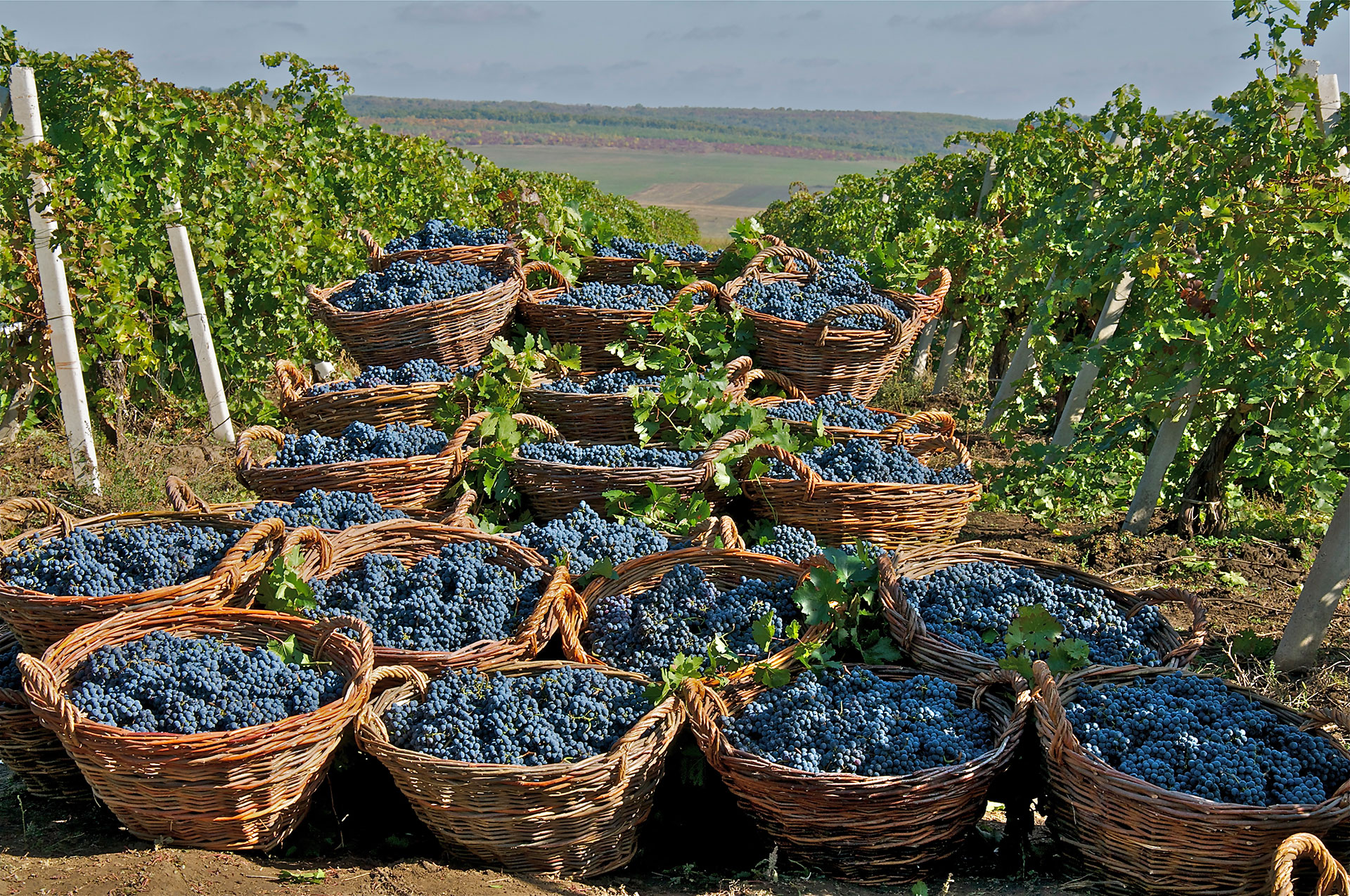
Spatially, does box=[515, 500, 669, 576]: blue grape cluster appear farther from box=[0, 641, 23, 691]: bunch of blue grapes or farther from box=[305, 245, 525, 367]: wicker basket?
box=[0, 641, 23, 691]: bunch of blue grapes

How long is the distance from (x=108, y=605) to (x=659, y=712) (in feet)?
4.95

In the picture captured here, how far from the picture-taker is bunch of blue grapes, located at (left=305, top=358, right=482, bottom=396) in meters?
4.21

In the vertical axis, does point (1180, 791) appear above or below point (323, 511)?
below

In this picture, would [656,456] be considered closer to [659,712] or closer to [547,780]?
[659,712]

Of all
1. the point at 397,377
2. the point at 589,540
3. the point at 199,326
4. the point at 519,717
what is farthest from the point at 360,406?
the point at 199,326

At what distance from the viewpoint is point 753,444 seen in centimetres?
379

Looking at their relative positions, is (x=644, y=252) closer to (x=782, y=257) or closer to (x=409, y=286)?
(x=782, y=257)

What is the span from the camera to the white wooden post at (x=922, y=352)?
8602 millimetres

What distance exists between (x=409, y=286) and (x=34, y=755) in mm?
2550

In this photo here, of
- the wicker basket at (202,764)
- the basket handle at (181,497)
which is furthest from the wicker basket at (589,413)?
the wicker basket at (202,764)

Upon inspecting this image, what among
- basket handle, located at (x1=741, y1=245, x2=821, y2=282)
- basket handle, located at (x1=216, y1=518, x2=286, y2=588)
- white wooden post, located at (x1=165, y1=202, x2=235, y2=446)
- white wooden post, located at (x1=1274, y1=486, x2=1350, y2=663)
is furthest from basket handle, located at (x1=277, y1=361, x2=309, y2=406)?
white wooden post, located at (x1=1274, y1=486, x2=1350, y2=663)

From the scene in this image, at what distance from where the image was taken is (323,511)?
3.38 m

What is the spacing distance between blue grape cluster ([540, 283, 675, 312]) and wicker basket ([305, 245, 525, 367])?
275 mm

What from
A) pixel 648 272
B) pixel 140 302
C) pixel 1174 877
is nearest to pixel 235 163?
pixel 140 302
